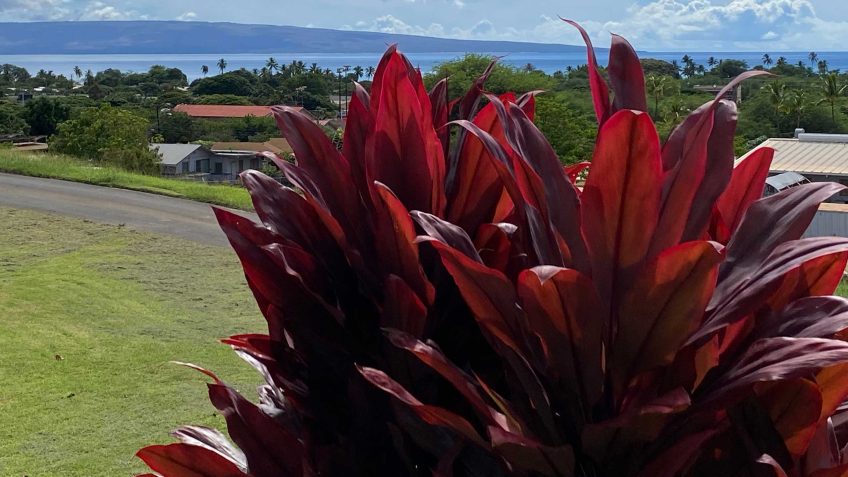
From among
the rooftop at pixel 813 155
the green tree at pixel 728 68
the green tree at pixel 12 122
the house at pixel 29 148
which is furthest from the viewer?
the green tree at pixel 728 68

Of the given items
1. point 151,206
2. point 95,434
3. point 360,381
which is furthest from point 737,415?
point 151,206

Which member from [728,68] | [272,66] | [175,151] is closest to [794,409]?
[175,151]

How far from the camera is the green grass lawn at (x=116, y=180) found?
12.7 m

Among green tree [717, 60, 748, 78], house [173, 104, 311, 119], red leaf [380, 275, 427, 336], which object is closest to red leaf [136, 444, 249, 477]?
red leaf [380, 275, 427, 336]

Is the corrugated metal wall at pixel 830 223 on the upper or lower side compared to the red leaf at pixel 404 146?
lower

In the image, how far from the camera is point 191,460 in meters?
1.12

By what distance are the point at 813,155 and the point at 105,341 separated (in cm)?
2513

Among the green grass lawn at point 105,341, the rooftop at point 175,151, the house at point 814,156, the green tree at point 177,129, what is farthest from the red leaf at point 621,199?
the green tree at point 177,129

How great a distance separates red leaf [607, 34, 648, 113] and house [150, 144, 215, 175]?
4816 cm

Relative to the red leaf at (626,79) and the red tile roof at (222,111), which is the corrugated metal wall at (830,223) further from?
the red tile roof at (222,111)

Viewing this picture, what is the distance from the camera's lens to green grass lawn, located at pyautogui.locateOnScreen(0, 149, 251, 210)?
12734 millimetres

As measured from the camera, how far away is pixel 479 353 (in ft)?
3.62

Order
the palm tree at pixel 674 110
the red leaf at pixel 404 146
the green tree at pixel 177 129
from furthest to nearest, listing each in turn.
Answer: the green tree at pixel 177 129, the palm tree at pixel 674 110, the red leaf at pixel 404 146

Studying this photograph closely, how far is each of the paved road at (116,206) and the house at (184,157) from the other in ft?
116
